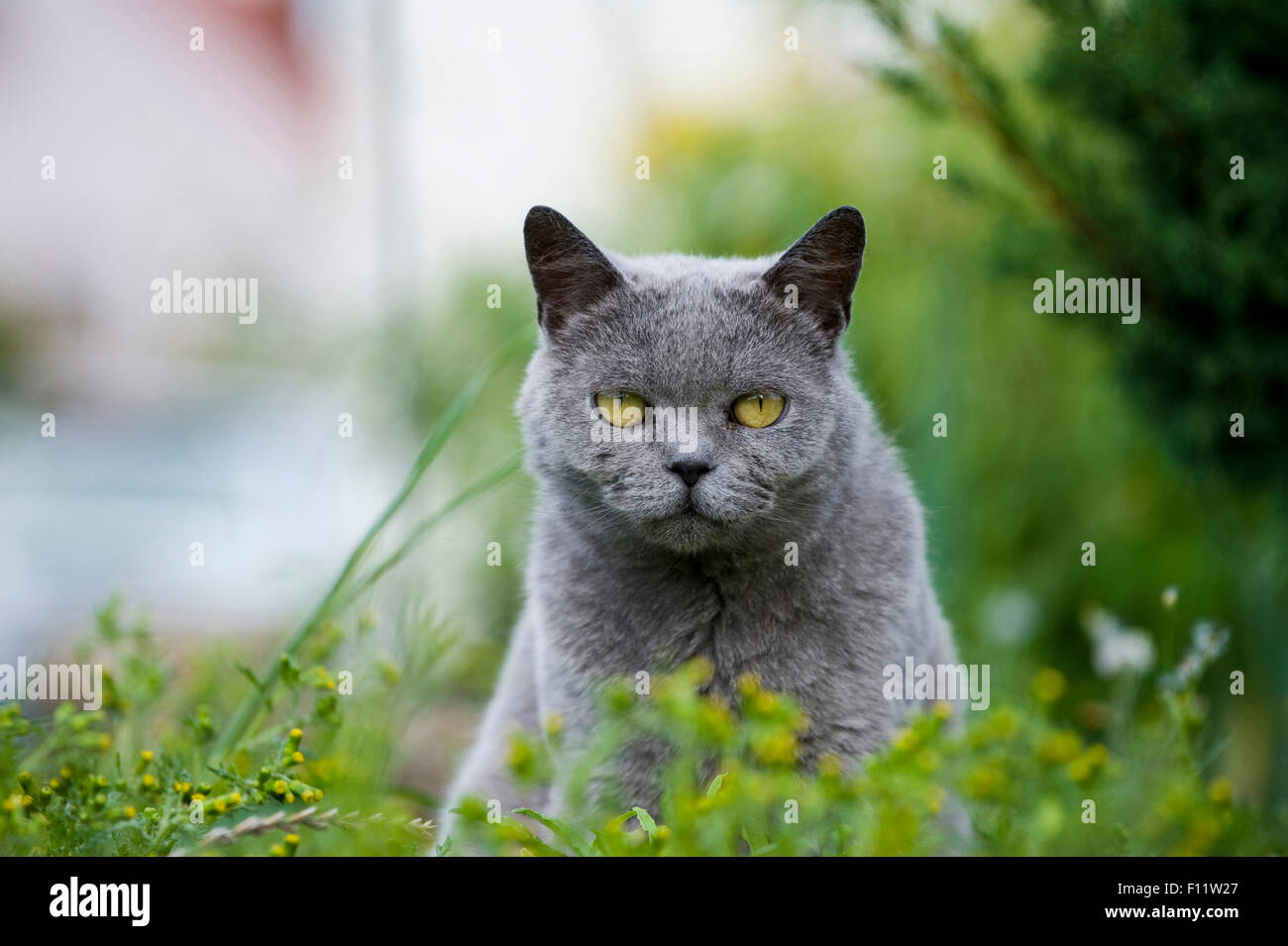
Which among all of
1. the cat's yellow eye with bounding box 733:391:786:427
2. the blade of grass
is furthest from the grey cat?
the blade of grass

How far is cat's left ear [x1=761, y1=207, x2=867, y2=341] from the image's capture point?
1550 mm

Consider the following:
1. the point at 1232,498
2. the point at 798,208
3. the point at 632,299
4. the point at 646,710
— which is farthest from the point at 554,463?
the point at 798,208

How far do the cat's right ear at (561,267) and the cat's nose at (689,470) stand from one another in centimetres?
34

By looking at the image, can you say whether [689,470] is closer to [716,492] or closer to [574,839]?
[716,492]

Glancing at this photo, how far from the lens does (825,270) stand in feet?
5.27

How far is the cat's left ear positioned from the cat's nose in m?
0.32

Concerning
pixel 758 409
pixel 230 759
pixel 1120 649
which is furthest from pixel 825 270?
pixel 230 759

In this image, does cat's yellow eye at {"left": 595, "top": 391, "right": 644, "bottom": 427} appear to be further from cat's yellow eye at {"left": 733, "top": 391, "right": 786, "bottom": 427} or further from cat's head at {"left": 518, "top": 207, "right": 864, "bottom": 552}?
cat's yellow eye at {"left": 733, "top": 391, "right": 786, "bottom": 427}

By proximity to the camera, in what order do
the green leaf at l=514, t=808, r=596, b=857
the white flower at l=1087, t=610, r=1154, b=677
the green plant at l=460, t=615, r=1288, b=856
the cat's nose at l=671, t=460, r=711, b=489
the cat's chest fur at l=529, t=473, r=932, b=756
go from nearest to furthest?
the green plant at l=460, t=615, r=1288, b=856, the green leaf at l=514, t=808, r=596, b=857, the cat's nose at l=671, t=460, r=711, b=489, the cat's chest fur at l=529, t=473, r=932, b=756, the white flower at l=1087, t=610, r=1154, b=677

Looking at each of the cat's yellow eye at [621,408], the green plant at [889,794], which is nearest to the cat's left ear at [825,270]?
the cat's yellow eye at [621,408]

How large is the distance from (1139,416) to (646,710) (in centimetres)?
141

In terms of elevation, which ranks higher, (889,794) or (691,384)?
(691,384)

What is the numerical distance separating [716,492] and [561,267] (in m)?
0.43
